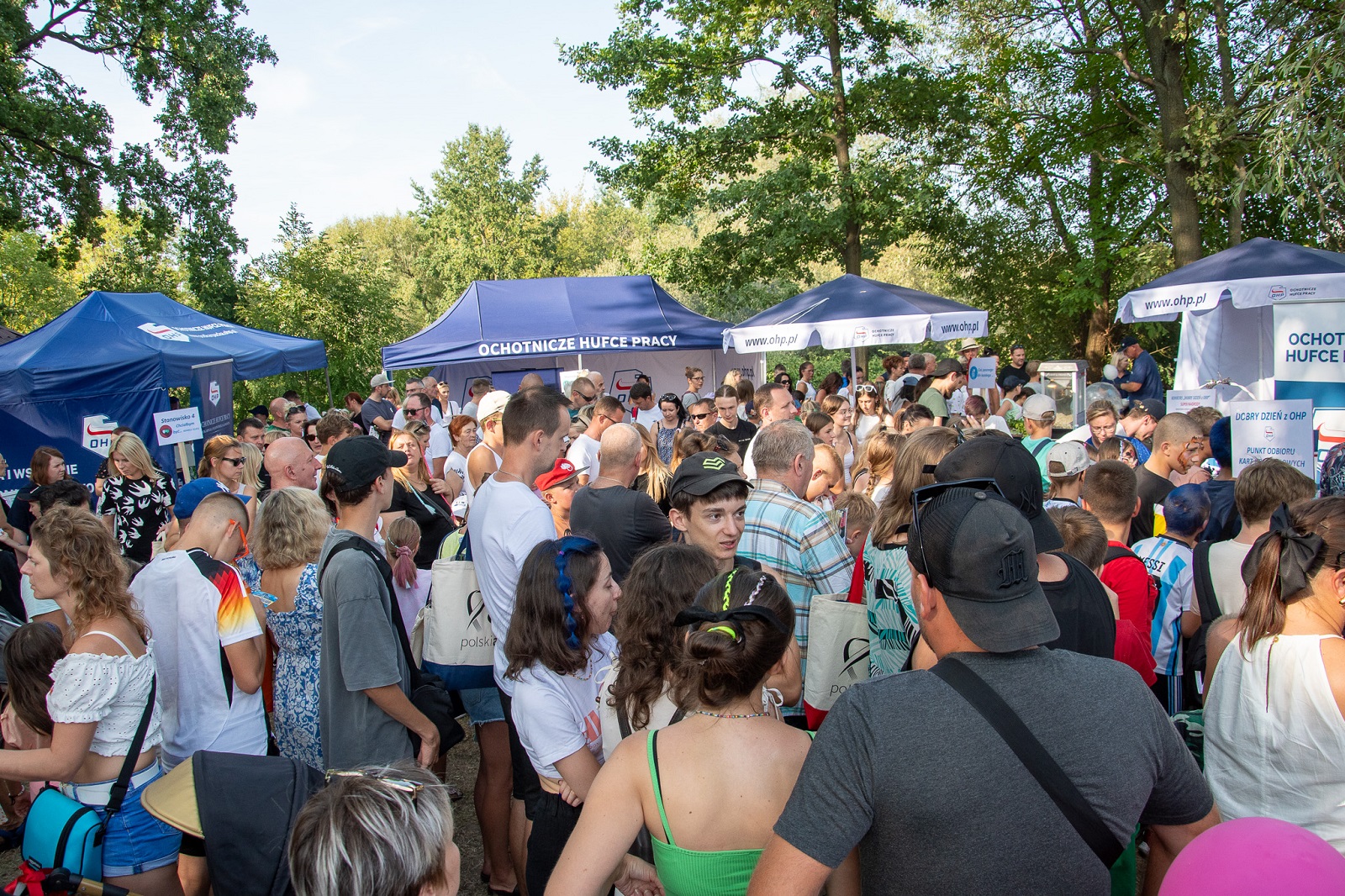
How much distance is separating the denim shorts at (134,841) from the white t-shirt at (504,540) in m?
1.12

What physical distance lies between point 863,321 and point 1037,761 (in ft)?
29.9

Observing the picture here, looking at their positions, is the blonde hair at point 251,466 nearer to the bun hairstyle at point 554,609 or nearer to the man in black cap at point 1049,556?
the bun hairstyle at point 554,609

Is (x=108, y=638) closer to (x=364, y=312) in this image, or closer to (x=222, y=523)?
(x=222, y=523)

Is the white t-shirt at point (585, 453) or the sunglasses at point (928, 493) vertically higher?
the sunglasses at point (928, 493)

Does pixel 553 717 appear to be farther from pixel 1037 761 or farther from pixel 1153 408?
pixel 1153 408

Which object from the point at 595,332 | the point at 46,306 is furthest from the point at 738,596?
the point at 46,306

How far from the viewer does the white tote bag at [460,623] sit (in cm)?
342

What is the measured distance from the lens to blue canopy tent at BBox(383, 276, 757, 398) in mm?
14523

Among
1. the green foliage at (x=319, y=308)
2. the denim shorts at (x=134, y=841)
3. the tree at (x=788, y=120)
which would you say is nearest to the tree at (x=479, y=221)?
the green foliage at (x=319, y=308)

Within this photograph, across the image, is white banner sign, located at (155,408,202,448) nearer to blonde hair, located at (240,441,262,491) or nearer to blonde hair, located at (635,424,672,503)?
blonde hair, located at (240,441,262,491)

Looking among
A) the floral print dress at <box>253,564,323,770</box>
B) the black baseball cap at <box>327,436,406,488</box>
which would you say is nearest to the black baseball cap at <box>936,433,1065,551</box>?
the black baseball cap at <box>327,436,406,488</box>

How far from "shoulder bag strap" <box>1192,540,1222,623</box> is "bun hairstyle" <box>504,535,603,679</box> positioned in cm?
242

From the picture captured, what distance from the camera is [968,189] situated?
2088 cm

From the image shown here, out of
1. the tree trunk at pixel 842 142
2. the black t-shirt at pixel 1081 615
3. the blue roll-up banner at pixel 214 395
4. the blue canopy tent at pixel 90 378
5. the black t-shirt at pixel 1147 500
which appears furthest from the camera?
the tree trunk at pixel 842 142
